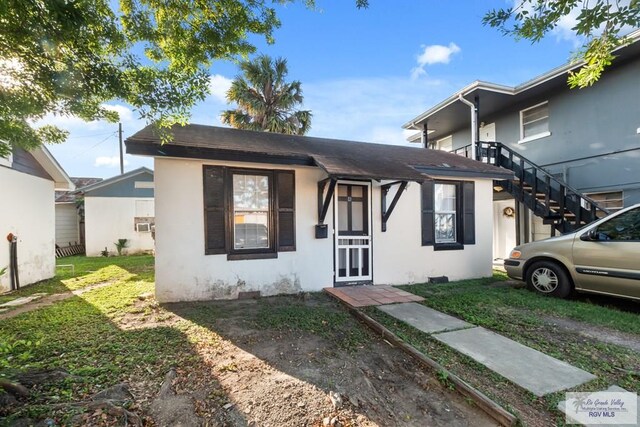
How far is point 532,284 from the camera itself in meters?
5.80

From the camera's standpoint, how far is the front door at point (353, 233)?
6160mm

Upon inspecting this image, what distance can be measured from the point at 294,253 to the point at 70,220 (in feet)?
46.5

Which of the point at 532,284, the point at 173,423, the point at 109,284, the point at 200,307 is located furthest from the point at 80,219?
the point at 532,284

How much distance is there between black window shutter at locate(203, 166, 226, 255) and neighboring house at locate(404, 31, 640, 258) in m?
8.10

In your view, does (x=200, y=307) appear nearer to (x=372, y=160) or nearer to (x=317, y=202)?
(x=317, y=202)

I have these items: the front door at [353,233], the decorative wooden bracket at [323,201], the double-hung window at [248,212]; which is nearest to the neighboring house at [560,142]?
the front door at [353,233]

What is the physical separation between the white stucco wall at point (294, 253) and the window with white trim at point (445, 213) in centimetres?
43

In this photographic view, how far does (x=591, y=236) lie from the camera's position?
4934mm

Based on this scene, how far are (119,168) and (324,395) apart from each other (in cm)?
2167

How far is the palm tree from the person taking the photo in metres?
13.5

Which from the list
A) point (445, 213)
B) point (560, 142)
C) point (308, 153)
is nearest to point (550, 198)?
point (560, 142)

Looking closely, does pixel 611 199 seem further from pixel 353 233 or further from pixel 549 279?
pixel 353 233

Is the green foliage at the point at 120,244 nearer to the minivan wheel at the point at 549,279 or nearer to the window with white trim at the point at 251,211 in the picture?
the window with white trim at the point at 251,211

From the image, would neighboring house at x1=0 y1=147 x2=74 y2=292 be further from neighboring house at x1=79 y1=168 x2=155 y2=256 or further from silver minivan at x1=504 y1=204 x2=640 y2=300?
silver minivan at x1=504 y1=204 x2=640 y2=300
